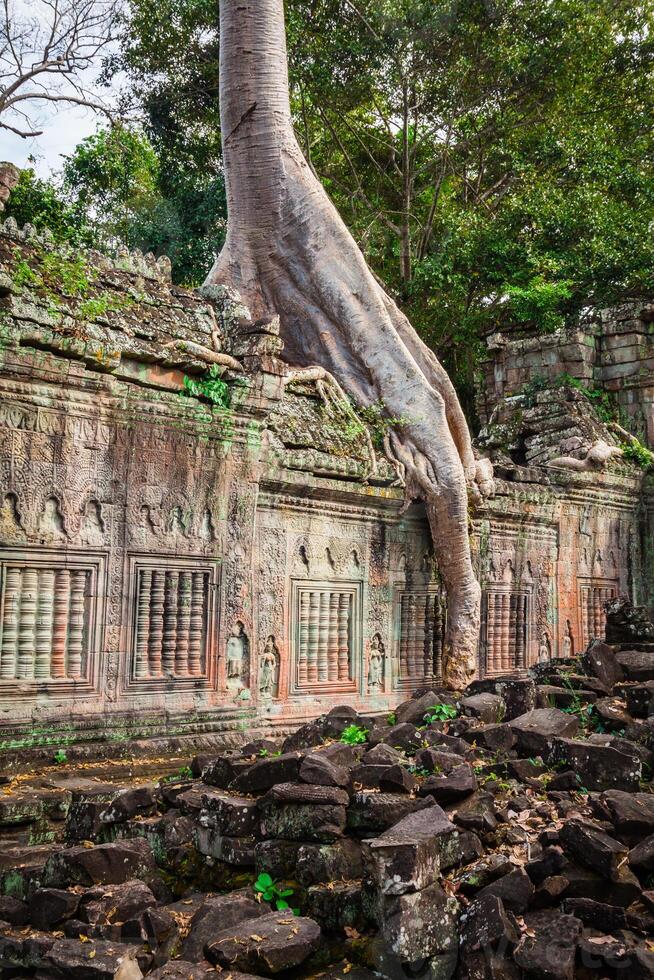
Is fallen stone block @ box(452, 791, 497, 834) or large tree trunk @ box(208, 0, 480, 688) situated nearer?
fallen stone block @ box(452, 791, 497, 834)

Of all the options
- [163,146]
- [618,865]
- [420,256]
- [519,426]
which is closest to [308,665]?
[618,865]

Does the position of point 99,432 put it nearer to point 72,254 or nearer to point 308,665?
point 72,254

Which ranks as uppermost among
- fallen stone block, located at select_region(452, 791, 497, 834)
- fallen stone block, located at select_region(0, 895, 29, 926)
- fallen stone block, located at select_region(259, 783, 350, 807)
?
fallen stone block, located at select_region(259, 783, 350, 807)

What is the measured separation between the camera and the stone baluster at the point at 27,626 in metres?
5.52

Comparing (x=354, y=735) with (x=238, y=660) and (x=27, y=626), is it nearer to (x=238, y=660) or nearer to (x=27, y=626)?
(x=238, y=660)

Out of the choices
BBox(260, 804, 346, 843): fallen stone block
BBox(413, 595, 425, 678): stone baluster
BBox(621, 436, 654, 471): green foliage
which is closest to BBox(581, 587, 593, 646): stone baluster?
BBox(621, 436, 654, 471): green foliage

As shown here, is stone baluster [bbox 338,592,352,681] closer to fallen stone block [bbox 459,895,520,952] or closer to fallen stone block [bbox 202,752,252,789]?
fallen stone block [bbox 202,752,252,789]

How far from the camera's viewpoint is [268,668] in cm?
700

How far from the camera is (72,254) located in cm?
609

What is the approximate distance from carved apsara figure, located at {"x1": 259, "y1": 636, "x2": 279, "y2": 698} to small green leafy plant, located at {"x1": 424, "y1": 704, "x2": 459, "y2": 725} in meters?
1.60

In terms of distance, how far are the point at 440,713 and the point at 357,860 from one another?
6.48 ft

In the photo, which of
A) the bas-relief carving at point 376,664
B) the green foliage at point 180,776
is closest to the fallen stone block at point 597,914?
the green foliage at point 180,776

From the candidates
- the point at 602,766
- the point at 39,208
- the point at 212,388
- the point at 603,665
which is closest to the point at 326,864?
the point at 602,766

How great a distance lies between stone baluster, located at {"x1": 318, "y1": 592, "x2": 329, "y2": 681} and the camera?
24.6 feet
